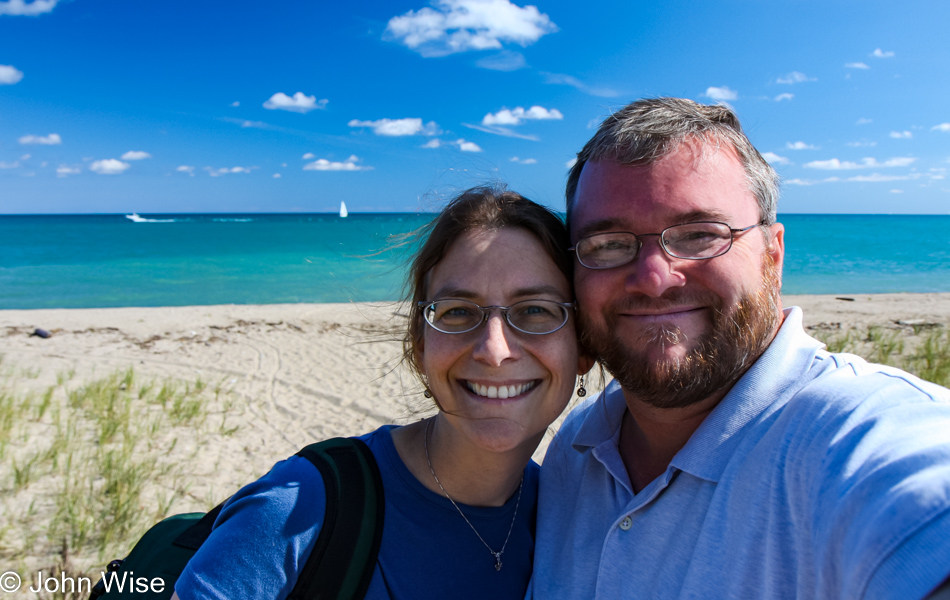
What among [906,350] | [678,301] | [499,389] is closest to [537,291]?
[499,389]

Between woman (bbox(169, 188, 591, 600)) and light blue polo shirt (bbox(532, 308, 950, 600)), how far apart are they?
0.23 meters

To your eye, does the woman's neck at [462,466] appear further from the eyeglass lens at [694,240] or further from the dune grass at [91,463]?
the dune grass at [91,463]

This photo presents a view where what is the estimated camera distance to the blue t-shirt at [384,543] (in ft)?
5.18

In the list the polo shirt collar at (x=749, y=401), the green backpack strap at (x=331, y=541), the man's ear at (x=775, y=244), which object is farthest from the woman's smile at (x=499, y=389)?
the man's ear at (x=775, y=244)

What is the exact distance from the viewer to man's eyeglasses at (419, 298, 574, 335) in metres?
1.90

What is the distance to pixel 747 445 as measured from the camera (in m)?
1.46

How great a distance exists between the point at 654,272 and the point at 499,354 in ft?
1.93

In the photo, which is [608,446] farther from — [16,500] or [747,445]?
[16,500]

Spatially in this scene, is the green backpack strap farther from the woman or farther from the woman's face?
the woman's face

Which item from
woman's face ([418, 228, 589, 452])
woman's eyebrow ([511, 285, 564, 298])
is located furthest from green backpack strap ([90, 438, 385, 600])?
woman's eyebrow ([511, 285, 564, 298])

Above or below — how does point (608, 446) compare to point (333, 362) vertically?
above

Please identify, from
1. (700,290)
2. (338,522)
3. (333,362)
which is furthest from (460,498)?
(333,362)

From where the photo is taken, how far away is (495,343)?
1823 millimetres

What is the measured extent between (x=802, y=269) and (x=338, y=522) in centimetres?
3298
